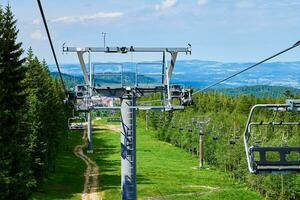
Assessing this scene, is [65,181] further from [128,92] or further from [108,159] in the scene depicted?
[128,92]

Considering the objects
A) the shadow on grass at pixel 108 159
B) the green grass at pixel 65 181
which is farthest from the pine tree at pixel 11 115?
the shadow on grass at pixel 108 159

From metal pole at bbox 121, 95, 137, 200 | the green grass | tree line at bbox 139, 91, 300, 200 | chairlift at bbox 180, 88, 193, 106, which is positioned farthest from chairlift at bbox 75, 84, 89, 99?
the green grass

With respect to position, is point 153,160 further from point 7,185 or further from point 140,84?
point 140,84

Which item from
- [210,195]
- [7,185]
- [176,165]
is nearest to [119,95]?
[7,185]

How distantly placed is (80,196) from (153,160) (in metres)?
35.5

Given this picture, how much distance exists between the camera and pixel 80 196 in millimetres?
53250

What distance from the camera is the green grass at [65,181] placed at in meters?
53.2

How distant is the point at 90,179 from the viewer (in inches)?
2566

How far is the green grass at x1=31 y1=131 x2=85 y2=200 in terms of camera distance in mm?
53250

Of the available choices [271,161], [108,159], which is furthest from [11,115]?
[108,159]

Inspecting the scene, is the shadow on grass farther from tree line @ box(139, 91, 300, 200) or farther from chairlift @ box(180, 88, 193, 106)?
chairlift @ box(180, 88, 193, 106)

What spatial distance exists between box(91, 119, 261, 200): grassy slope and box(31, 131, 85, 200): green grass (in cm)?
267

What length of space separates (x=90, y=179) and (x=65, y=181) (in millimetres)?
3295

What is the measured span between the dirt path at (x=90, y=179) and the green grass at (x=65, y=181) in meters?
0.56
